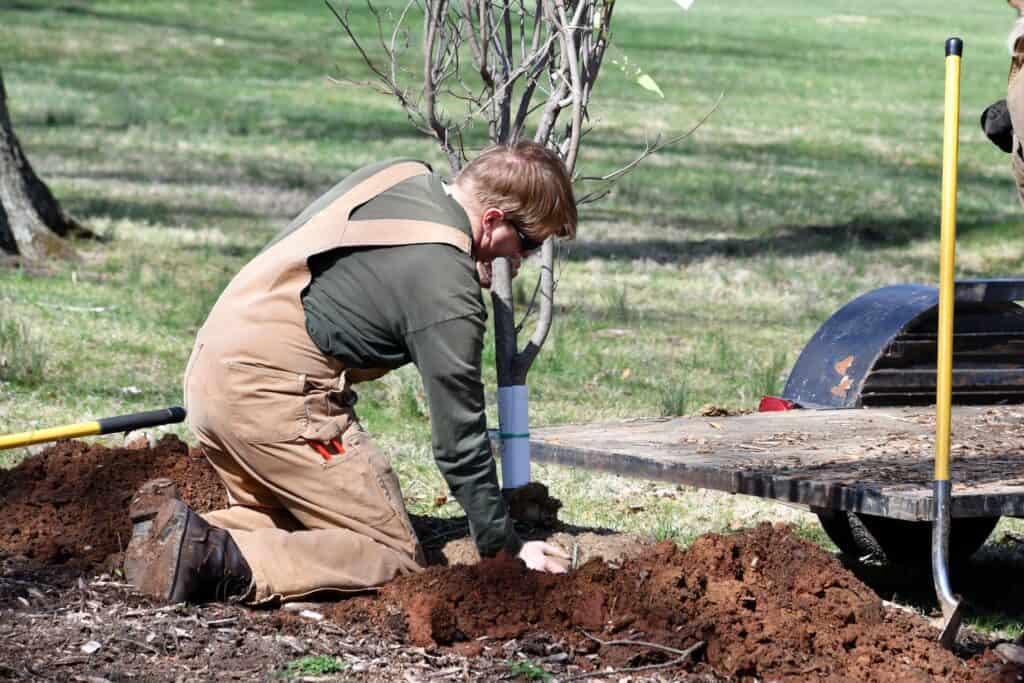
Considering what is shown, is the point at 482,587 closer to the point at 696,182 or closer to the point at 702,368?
the point at 702,368

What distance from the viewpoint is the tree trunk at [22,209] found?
1078cm

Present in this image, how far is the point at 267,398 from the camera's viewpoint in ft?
14.9

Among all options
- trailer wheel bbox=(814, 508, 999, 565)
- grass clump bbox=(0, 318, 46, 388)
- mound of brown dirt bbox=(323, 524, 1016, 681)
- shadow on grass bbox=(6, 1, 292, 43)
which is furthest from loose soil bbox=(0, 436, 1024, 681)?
shadow on grass bbox=(6, 1, 292, 43)

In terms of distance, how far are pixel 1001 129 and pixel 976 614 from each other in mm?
1649

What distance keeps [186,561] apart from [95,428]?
26.8 inches

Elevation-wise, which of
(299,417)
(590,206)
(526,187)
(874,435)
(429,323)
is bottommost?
(590,206)

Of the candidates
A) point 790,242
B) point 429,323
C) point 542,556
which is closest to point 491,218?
point 429,323

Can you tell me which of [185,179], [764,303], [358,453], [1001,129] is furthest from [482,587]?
[185,179]

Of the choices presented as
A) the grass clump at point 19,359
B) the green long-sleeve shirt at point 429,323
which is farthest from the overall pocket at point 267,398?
the grass clump at point 19,359

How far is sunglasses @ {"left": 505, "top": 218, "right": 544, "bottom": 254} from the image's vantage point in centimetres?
452

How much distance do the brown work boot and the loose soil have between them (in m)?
0.05

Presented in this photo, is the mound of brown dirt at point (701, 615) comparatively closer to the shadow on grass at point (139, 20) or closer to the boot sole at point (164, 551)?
the boot sole at point (164, 551)

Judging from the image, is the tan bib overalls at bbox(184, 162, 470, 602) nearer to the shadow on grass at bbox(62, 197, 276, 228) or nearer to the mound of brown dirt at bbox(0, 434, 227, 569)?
the mound of brown dirt at bbox(0, 434, 227, 569)

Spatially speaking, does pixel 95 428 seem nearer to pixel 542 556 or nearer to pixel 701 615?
pixel 542 556
